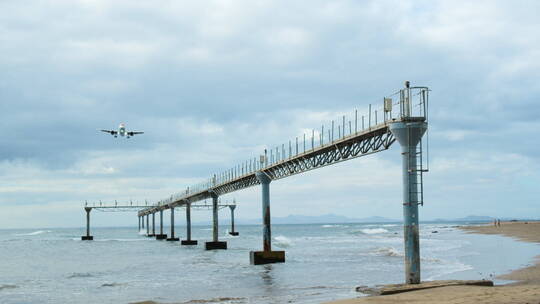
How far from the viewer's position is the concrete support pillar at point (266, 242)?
4331 cm

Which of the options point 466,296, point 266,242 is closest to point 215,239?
point 266,242

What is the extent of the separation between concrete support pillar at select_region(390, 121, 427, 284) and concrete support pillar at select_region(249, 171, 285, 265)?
21482 millimetres

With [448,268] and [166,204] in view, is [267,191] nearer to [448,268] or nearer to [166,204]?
[448,268]

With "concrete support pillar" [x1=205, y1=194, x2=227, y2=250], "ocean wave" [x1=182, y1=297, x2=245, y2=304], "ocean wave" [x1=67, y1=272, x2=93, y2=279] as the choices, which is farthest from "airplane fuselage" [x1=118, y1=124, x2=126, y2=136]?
"ocean wave" [x1=182, y1=297, x2=245, y2=304]

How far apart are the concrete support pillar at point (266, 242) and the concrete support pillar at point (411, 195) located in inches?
846

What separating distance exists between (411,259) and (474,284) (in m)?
2.51

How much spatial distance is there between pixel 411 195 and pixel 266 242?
922 inches

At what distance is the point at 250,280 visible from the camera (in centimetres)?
3316

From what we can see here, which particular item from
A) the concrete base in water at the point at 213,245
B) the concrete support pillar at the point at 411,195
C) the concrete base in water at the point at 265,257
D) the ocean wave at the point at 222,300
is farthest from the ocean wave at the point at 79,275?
the concrete base in water at the point at 213,245

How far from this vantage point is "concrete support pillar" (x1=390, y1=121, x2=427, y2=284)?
2255 cm

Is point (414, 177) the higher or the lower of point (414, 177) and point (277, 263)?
the higher

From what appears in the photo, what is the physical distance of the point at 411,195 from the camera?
74.1 feet

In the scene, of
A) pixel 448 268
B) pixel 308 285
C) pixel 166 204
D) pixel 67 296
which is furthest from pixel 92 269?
pixel 166 204

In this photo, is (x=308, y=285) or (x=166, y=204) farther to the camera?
(x=166, y=204)
